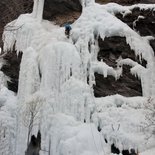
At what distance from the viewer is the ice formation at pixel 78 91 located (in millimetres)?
11336

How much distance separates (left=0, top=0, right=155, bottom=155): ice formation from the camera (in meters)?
11.3

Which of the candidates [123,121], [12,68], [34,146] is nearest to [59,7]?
[12,68]

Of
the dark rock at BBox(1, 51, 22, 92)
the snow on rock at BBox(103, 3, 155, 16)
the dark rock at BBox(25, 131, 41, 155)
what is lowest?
the dark rock at BBox(25, 131, 41, 155)

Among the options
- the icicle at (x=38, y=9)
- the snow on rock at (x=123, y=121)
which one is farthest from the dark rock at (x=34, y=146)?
the icicle at (x=38, y=9)

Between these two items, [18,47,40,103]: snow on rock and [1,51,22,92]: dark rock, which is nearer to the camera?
[18,47,40,103]: snow on rock

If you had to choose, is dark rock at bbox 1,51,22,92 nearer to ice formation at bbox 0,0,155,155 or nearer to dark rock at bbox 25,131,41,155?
ice formation at bbox 0,0,155,155

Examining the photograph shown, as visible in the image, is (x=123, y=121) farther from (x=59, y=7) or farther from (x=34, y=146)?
(x=59, y=7)

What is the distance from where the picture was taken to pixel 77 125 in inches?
453

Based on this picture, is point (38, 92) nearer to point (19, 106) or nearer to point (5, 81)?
point (19, 106)

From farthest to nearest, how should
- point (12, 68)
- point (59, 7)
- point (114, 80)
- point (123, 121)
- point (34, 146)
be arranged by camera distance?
point (59, 7) → point (12, 68) → point (34, 146) → point (114, 80) → point (123, 121)

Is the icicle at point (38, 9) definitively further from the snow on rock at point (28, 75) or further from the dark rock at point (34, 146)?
the dark rock at point (34, 146)

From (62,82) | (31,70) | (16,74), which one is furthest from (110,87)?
(16,74)

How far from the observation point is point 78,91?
11.9 meters

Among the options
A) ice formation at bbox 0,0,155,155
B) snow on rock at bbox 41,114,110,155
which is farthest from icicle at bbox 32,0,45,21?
snow on rock at bbox 41,114,110,155
